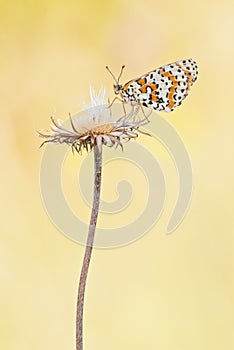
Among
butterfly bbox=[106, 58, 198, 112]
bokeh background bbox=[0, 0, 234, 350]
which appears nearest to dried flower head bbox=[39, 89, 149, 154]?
butterfly bbox=[106, 58, 198, 112]

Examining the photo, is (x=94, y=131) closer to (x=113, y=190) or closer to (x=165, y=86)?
(x=165, y=86)

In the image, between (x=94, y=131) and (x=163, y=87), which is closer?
(x=94, y=131)

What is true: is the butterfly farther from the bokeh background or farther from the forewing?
the bokeh background

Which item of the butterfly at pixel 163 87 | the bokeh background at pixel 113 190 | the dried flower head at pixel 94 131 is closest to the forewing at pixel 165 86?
the butterfly at pixel 163 87

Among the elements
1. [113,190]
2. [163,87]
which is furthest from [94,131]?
[113,190]

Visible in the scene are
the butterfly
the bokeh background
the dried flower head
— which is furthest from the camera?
the bokeh background
